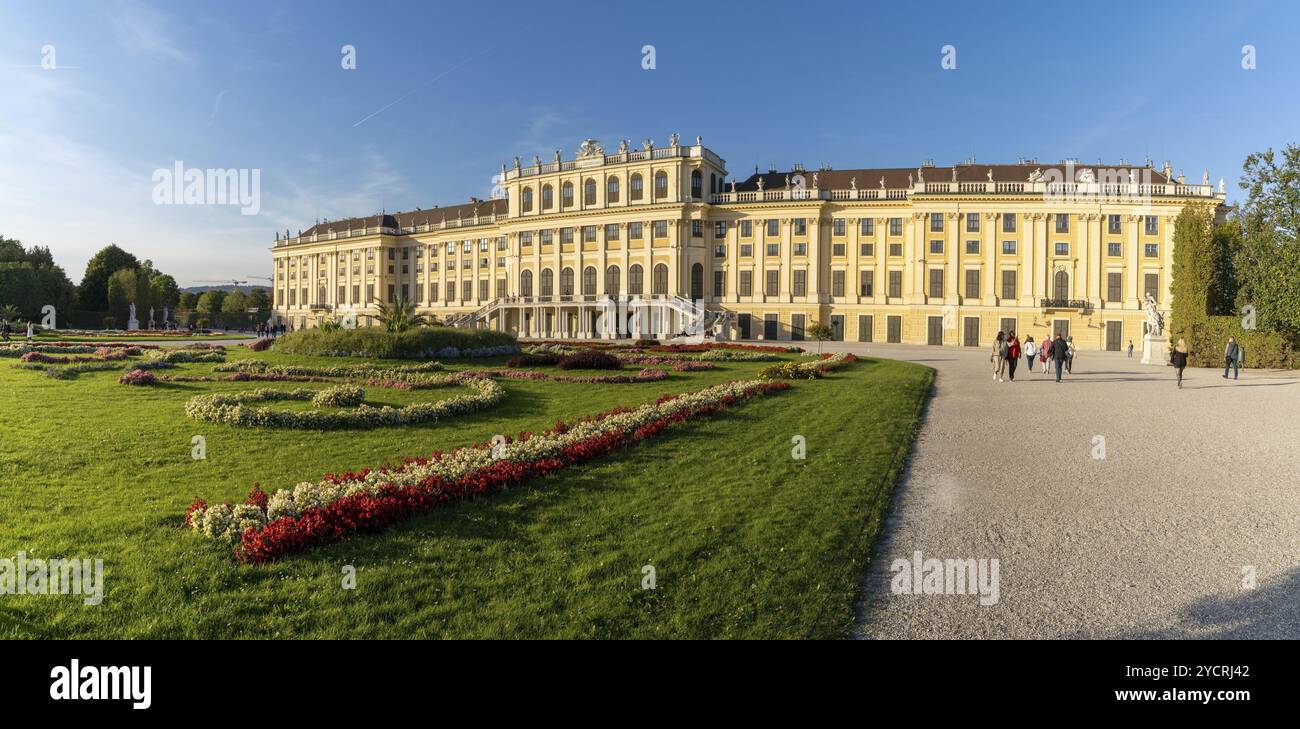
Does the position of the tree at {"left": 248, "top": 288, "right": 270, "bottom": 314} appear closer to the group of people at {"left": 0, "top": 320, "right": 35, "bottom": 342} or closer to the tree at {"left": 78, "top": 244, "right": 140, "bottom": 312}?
the tree at {"left": 78, "top": 244, "right": 140, "bottom": 312}

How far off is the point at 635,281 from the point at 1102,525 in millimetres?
61451

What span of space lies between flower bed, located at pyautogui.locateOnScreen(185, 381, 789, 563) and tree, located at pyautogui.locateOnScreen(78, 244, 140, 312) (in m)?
104

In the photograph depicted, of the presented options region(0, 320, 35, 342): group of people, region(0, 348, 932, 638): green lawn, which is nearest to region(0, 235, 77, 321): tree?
region(0, 320, 35, 342): group of people

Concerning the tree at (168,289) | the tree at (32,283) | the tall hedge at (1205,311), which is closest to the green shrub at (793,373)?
the tall hedge at (1205,311)

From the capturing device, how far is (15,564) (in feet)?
18.0

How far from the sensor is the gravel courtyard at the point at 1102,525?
5.05m

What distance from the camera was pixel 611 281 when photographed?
68.9 metres

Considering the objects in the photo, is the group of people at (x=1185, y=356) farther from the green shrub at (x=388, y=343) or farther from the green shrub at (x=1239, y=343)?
the green shrub at (x=388, y=343)

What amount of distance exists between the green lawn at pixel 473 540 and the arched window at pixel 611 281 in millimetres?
57138

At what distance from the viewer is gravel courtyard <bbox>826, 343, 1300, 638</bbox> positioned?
5.05m

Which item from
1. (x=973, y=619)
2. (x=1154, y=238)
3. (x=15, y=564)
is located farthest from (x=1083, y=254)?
(x=15, y=564)
